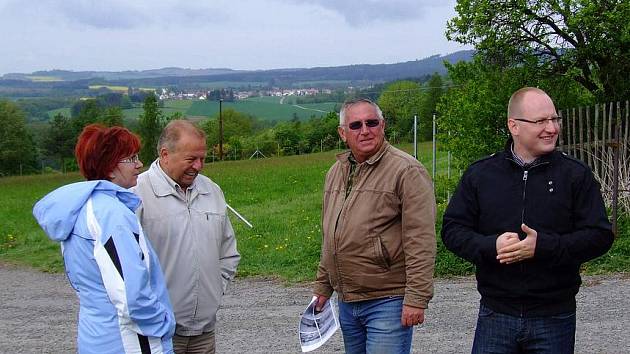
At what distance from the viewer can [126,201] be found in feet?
10.7

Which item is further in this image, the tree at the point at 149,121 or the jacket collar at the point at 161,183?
the tree at the point at 149,121

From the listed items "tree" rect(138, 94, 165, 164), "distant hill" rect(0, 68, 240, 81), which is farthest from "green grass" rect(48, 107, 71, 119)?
"distant hill" rect(0, 68, 240, 81)

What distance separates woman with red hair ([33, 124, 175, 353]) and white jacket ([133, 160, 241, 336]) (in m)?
0.46

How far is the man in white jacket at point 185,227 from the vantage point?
3744mm

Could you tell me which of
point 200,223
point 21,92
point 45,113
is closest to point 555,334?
point 200,223

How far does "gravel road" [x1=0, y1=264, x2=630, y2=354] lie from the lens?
6.60 metres

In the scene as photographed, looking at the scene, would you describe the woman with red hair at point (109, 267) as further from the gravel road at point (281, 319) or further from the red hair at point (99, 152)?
the gravel road at point (281, 319)

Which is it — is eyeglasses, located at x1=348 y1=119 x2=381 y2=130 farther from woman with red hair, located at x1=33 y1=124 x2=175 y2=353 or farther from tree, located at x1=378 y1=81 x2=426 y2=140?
tree, located at x1=378 y1=81 x2=426 y2=140

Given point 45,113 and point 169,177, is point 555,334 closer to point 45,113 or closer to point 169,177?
point 169,177

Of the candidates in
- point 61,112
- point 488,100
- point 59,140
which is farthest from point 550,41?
point 61,112

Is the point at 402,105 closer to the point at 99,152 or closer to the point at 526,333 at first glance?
the point at 526,333

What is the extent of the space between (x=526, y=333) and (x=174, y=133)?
1.82 m

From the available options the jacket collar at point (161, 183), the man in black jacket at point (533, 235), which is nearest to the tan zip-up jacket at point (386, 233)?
the man in black jacket at point (533, 235)

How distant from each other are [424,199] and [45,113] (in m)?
105
